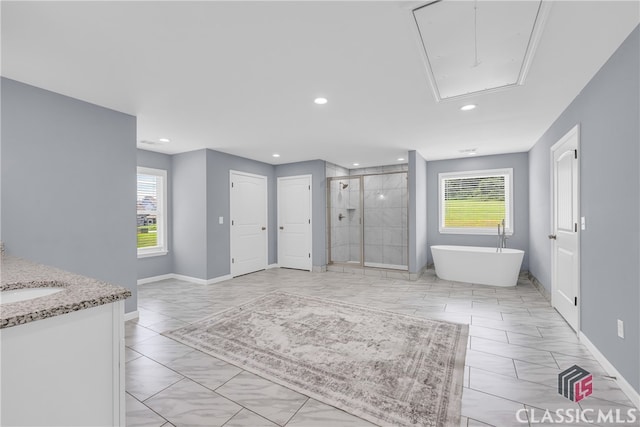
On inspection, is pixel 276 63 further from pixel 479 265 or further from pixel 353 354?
pixel 479 265

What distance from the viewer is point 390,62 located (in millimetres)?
2256

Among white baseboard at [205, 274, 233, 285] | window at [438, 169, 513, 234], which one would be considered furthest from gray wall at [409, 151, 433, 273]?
white baseboard at [205, 274, 233, 285]

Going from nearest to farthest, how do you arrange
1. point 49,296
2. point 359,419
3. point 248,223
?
point 49,296
point 359,419
point 248,223

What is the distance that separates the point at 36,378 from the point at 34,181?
8.29ft

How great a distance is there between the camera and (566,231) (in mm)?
3234

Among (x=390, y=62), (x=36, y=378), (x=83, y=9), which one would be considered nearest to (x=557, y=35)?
(x=390, y=62)

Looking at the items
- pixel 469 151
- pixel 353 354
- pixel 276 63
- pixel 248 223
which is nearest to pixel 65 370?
pixel 353 354

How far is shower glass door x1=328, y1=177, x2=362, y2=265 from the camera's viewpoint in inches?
258

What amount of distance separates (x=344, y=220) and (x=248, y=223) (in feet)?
7.61

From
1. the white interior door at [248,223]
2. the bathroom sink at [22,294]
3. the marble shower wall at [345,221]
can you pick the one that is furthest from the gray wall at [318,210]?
the bathroom sink at [22,294]

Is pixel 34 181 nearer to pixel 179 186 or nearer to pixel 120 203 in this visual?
pixel 120 203

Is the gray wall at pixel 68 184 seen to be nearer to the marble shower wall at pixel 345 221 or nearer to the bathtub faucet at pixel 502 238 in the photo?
the marble shower wall at pixel 345 221

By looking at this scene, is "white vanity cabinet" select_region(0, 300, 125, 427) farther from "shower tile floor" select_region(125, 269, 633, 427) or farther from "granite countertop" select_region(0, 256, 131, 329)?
"shower tile floor" select_region(125, 269, 633, 427)

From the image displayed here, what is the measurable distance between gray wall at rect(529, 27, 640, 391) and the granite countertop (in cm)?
295
